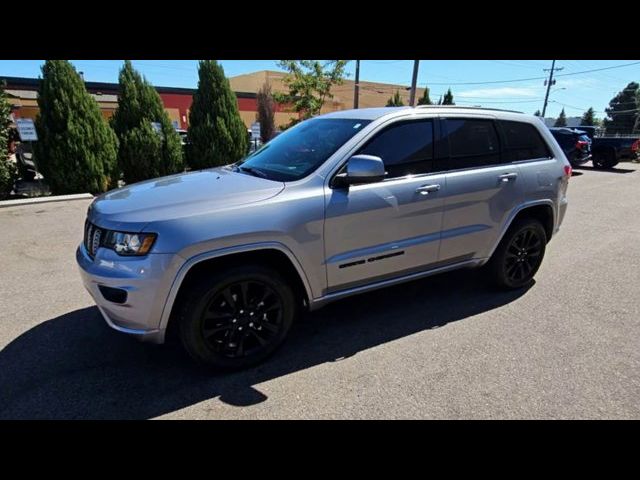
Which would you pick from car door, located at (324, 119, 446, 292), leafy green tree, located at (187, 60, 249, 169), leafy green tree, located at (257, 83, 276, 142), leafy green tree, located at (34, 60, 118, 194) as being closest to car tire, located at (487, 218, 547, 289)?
car door, located at (324, 119, 446, 292)

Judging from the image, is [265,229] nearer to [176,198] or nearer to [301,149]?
[176,198]

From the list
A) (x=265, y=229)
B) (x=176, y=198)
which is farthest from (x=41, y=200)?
(x=265, y=229)

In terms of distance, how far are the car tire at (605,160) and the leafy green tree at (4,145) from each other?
2078cm

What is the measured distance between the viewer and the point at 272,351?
290 centimetres

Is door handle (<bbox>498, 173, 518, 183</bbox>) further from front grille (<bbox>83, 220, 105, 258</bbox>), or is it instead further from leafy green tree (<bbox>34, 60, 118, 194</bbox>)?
leafy green tree (<bbox>34, 60, 118, 194</bbox>)

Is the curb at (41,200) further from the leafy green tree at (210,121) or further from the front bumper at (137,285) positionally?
the front bumper at (137,285)

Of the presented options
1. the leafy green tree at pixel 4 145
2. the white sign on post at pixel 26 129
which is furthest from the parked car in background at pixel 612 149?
the leafy green tree at pixel 4 145

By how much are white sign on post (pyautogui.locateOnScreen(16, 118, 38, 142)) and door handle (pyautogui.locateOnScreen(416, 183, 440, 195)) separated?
9.13 meters

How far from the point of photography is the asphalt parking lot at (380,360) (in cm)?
244

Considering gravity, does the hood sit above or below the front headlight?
above

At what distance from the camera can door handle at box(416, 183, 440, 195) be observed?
3176 millimetres

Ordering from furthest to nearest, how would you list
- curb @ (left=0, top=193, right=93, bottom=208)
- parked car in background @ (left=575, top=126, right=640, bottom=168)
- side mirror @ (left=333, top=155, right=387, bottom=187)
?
1. parked car in background @ (left=575, top=126, right=640, bottom=168)
2. curb @ (left=0, top=193, right=93, bottom=208)
3. side mirror @ (left=333, top=155, right=387, bottom=187)
